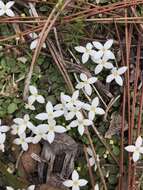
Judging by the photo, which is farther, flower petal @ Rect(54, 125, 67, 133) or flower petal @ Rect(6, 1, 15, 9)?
flower petal @ Rect(6, 1, 15, 9)

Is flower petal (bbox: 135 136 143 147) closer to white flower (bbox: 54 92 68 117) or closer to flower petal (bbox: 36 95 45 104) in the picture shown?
white flower (bbox: 54 92 68 117)

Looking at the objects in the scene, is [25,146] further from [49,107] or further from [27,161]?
[49,107]

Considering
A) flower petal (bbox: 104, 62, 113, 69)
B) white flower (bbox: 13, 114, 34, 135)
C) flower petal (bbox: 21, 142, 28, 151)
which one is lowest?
flower petal (bbox: 21, 142, 28, 151)

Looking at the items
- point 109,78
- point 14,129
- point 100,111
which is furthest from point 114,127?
point 14,129

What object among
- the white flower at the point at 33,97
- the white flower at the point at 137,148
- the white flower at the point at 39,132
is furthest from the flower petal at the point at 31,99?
the white flower at the point at 137,148

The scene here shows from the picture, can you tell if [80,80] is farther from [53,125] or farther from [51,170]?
[51,170]

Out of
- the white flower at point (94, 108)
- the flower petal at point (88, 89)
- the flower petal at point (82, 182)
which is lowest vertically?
the flower petal at point (82, 182)

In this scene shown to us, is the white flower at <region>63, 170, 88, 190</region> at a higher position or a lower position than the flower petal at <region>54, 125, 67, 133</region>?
lower

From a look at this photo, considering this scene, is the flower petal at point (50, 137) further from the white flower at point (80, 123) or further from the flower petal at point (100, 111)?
the flower petal at point (100, 111)

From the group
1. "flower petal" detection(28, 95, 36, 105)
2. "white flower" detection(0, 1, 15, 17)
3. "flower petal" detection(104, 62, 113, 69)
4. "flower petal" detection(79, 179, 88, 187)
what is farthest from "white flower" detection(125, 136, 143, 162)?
"white flower" detection(0, 1, 15, 17)
